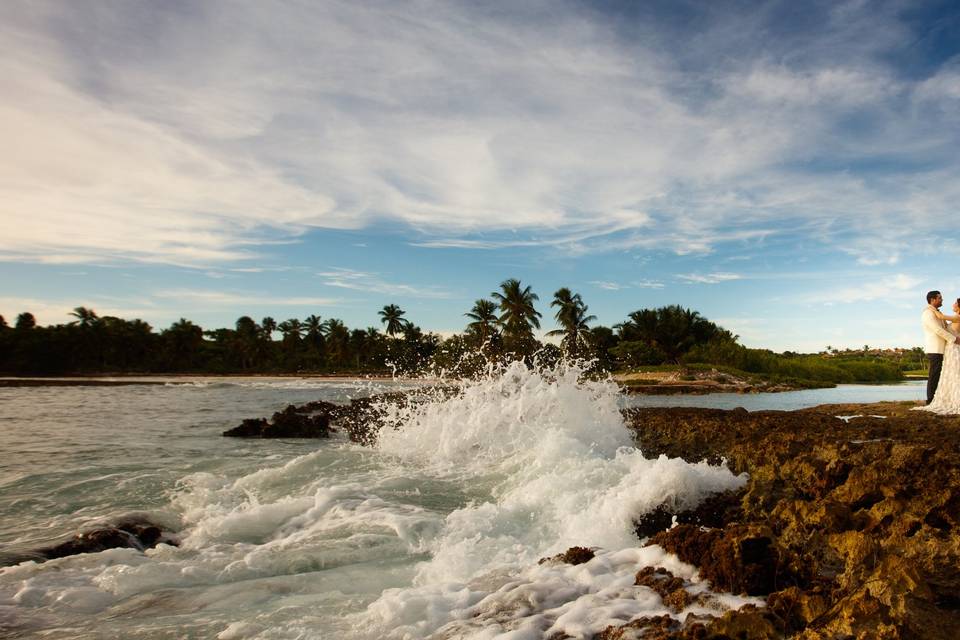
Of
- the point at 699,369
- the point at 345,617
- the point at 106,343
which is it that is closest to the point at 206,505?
the point at 345,617

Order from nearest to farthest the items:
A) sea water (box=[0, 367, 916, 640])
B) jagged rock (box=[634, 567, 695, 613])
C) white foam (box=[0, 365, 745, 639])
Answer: jagged rock (box=[634, 567, 695, 613])
white foam (box=[0, 365, 745, 639])
sea water (box=[0, 367, 916, 640])

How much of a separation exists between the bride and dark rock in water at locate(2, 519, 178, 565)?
568 inches

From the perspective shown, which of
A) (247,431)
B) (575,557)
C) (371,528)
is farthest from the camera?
A: (247,431)

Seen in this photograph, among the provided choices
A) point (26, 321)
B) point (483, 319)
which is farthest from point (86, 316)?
point (483, 319)

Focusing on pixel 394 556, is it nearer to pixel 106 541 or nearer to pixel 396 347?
pixel 106 541

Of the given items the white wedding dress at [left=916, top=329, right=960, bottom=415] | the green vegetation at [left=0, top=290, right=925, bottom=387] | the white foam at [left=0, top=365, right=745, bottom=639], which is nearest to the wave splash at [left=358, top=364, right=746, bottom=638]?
the white foam at [left=0, top=365, right=745, bottom=639]

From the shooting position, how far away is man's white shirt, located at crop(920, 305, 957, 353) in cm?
1237

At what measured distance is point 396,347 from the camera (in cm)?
8994

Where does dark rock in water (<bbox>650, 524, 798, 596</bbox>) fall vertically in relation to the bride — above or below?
below

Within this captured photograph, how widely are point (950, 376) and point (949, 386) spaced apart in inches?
12.5

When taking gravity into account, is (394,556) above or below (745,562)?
below

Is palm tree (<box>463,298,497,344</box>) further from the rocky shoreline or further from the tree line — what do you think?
the rocky shoreline

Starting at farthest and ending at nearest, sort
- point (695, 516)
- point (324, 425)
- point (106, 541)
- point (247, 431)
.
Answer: point (324, 425), point (247, 431), point (106, 541), point (695, 516)

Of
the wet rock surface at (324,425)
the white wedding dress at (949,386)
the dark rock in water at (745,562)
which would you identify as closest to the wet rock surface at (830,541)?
the dark rock in water at (745,562)
